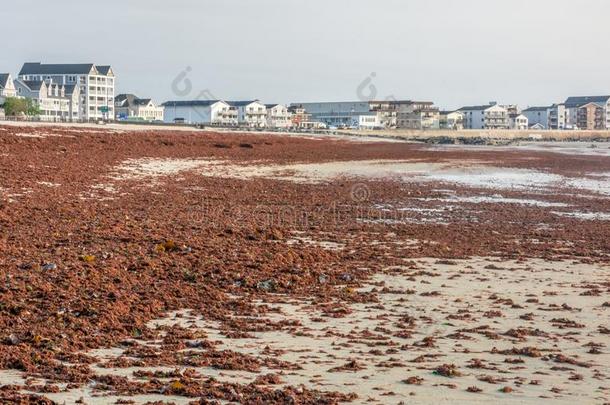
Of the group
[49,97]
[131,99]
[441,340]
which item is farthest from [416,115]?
[441,340]

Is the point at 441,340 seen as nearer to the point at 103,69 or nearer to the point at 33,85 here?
the point at 33,85

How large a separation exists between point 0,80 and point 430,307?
129310mm

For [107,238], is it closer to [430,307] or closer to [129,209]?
[129,209]

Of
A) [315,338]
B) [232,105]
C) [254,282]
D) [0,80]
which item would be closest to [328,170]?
[254,282]

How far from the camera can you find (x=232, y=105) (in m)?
172

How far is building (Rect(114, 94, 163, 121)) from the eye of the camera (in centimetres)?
16349

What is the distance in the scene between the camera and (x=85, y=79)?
14525cm

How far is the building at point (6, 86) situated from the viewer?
126 m

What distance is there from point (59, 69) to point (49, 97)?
14.8 metres

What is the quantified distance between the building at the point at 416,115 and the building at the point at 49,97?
78.1 meters

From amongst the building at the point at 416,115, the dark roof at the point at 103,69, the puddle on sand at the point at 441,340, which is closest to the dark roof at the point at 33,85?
the dark roof at the point at 103,69

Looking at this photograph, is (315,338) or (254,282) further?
(254,282)

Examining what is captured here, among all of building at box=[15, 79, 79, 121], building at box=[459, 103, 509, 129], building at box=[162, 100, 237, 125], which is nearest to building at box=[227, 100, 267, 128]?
building at box=[162, 100, 237, 125]

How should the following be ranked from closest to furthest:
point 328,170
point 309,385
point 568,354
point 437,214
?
point 309,385, point 568,354, point 437,214, point 328,170
